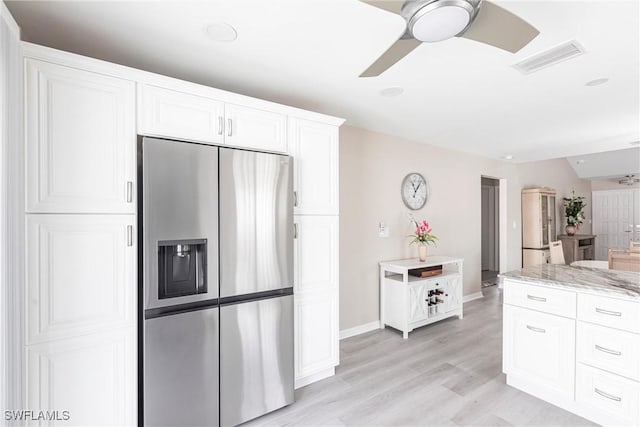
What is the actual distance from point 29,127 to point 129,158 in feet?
1.38

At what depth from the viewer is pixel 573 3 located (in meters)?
1.45

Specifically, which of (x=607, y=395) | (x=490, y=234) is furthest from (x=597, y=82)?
(x=490, y=234)

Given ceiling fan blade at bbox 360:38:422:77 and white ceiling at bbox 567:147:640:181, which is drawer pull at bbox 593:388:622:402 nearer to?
ceiling fan blade at bbox 360:38:422:77

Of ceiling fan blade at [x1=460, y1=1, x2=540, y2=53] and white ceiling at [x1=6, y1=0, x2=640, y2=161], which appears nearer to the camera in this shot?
ceiling fan blade at [x1=460, y1=1, x2=540, y2=53]

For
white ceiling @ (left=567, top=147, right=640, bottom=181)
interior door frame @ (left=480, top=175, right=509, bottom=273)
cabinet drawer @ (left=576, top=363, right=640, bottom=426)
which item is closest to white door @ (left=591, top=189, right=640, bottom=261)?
white ceiling @ (left=567, top=147, right=640, bottom=181)

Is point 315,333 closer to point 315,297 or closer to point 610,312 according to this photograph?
point 315,297

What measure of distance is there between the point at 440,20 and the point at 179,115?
4.92 feet

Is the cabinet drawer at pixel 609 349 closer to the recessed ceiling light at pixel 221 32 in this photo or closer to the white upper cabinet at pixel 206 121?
the white upper cabinet at pixel 206 121

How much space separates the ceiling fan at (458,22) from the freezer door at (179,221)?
4.15ft

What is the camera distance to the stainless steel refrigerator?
5.53 feet

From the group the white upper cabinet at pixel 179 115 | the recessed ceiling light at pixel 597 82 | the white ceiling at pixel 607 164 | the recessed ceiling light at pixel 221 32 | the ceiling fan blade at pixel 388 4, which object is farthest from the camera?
the white ceiling at pixel 607 164

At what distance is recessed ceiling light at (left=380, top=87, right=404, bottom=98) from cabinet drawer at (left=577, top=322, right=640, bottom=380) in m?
2.14

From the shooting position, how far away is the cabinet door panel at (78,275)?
4.74 feet

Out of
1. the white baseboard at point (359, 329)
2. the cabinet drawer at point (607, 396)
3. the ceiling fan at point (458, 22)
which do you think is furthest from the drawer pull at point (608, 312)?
the white baseboard at point (359, 329)
